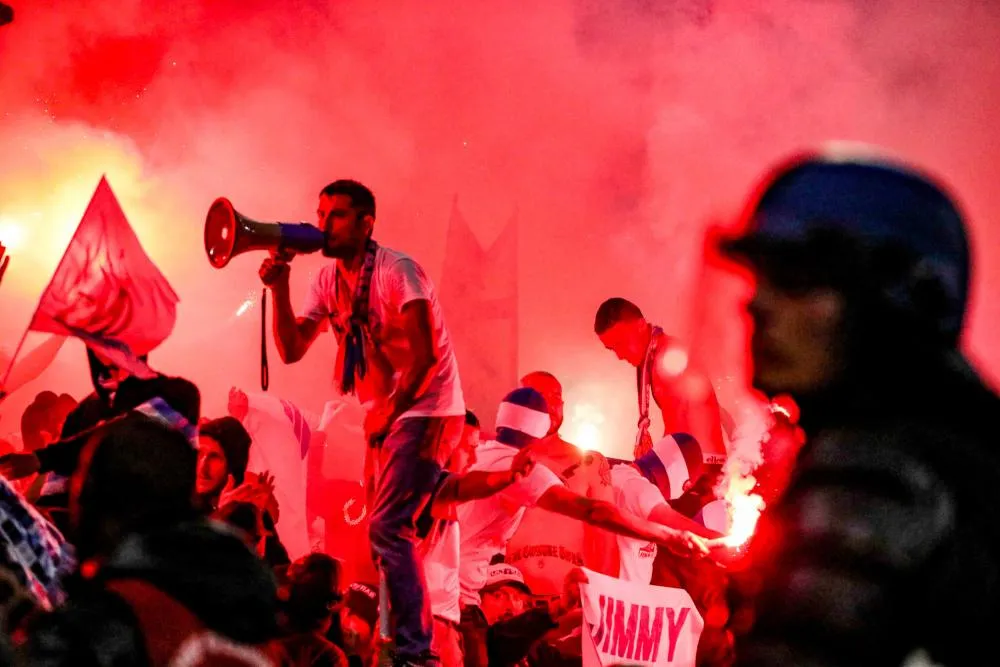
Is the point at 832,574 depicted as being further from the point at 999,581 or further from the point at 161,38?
the point at 161,38

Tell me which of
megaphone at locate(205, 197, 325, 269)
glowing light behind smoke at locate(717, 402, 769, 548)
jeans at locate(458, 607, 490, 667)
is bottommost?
jeans at locate(458, 607, 490, 667)

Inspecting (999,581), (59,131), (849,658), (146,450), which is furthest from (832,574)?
(59,131)

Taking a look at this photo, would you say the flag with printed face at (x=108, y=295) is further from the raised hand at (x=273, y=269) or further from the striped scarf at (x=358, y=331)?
the striped scarf at (x=358, y=331)

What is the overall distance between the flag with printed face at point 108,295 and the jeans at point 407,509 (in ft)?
3.84

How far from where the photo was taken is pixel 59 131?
7.81m

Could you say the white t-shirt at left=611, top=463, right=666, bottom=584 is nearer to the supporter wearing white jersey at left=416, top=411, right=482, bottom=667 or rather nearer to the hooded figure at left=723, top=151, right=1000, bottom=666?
the supporter wearing white jersey at left=416, top=411, right=482, bottom=667

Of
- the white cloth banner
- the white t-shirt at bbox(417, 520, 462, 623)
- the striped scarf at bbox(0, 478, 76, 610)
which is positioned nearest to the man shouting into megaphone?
the white t-shirt at bbox(417, 520, 462, 623)

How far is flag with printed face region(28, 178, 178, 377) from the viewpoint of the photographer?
4523mm

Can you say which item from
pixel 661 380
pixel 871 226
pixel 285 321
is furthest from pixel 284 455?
pixel 871 226

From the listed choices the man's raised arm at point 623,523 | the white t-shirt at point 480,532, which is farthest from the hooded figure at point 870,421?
the white t-shirt at point 480,532

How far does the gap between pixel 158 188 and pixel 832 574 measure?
7.41 meters

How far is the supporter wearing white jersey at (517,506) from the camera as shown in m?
4.85

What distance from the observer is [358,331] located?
4.90 metres

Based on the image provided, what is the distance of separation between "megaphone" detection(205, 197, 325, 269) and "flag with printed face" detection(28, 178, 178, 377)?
403 millimetres
